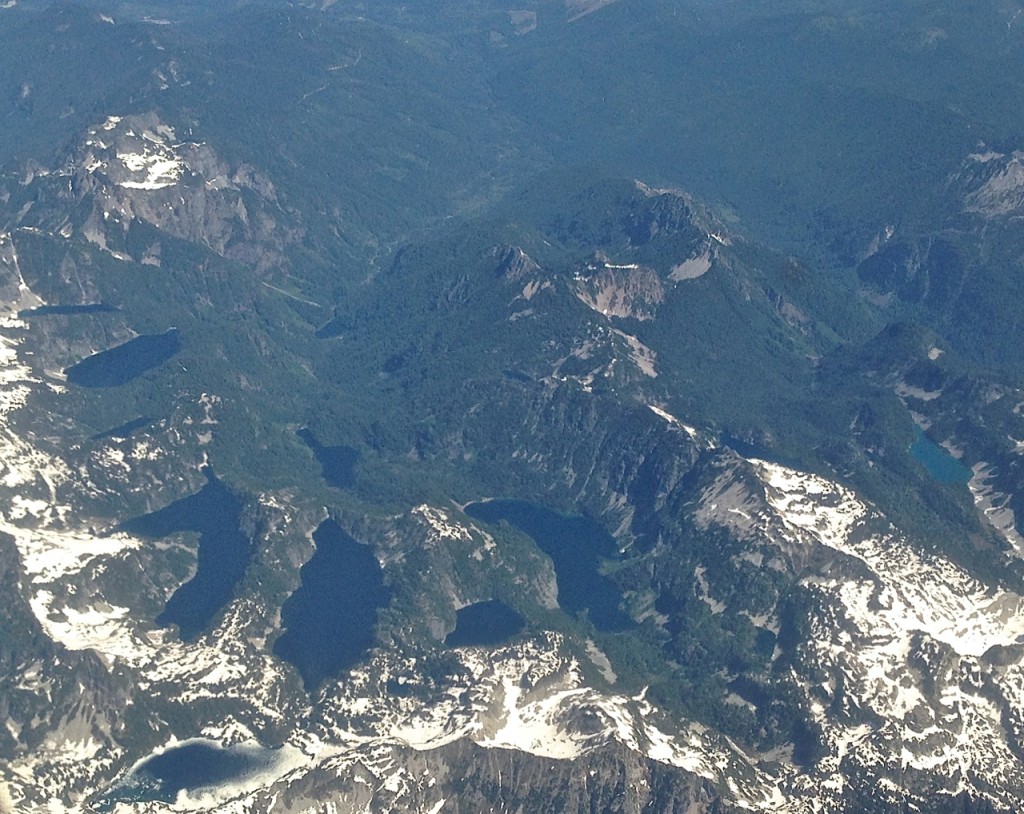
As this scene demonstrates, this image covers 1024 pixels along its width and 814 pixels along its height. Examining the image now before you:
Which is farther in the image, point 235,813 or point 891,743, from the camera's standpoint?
point 891,743

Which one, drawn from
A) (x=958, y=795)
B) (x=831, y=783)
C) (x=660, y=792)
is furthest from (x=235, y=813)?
(x=958, y=795)

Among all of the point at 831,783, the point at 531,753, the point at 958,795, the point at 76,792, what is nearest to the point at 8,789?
the point at 76,792

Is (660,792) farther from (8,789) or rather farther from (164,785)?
(8,789)

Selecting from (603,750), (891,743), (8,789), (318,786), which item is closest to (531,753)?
(603,750)

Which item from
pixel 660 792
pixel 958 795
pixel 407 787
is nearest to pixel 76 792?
pixel 407 787

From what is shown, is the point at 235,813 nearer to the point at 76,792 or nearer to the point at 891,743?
the point at 76,792

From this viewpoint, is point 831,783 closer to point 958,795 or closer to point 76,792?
point 958,795

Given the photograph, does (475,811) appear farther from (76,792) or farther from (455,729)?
(76,792)
